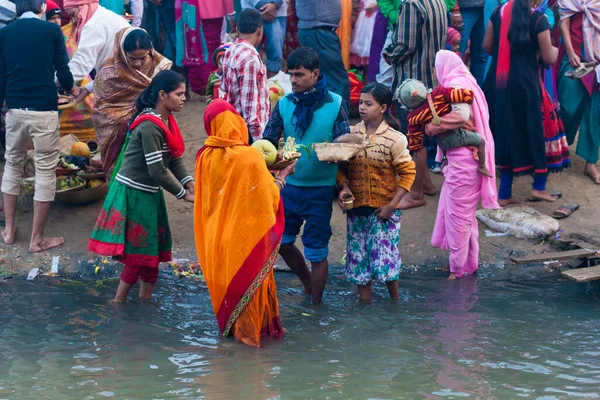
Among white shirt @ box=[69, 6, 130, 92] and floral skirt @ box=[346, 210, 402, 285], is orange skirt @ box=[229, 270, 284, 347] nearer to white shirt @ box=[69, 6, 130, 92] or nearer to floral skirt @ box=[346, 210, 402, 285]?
floral skirt @ box=[346, 210, 402, 285]

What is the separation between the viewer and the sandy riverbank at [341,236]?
321 inches

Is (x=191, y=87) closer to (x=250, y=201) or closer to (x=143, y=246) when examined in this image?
(x=143, y=246)

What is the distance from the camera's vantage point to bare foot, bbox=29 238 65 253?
27.0 ft

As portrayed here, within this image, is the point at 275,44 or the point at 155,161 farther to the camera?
the point at 275,44

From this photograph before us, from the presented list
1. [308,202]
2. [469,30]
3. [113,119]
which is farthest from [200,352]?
[469,30]

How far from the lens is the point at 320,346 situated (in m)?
5.98

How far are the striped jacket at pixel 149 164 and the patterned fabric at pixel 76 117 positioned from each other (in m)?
2.78

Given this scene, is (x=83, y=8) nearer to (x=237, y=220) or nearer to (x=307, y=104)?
(x=307, y=104)

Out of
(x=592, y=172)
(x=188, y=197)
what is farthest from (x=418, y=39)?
(x=188, y=197)

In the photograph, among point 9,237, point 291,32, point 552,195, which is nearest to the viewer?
point 9,237

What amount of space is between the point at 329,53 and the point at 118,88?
256 cm

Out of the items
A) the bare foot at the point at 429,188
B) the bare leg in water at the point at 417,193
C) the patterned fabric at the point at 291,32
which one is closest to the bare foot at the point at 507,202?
the bare foot at the point at 429,188

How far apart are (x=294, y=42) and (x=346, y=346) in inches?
219

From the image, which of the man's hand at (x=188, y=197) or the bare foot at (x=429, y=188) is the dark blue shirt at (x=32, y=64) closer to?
the man's hand at (x=188, y=197)
